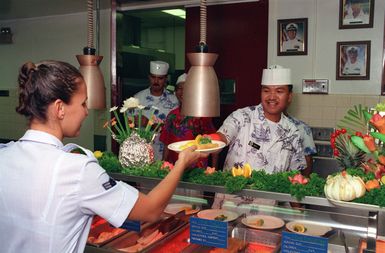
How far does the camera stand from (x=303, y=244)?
160cm

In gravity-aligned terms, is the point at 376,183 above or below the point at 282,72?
below

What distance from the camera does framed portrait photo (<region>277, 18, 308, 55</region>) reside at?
3840mm

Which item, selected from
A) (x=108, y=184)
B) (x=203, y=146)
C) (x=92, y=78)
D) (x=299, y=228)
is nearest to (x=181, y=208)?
(x=203, y=146)

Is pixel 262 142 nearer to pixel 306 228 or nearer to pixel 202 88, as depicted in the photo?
pixel 306 228

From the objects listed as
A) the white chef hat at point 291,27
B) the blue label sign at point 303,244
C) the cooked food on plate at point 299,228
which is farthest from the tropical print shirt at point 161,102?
the blue label sign at point 303,244

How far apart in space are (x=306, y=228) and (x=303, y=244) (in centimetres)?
23

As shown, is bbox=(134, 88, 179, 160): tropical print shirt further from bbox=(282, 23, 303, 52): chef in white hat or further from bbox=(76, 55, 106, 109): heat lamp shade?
bbox=(76, 55, 106, 109): heat lamp shade

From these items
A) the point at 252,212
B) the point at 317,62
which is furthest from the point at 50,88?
the point at 317,62

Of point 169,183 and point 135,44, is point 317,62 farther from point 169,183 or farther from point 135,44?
point 169,183

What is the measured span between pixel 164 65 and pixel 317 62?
1.67 meters

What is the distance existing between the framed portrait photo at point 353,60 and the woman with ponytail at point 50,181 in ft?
9.83

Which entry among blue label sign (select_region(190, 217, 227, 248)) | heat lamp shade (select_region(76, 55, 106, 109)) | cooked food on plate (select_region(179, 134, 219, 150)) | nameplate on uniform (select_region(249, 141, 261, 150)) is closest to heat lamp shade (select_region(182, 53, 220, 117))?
cooked food on plate (select_region(179, 134, 219, 150))

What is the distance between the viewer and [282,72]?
2963mm

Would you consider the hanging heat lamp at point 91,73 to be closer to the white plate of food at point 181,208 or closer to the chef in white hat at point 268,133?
the white plate of food at point 181,208
